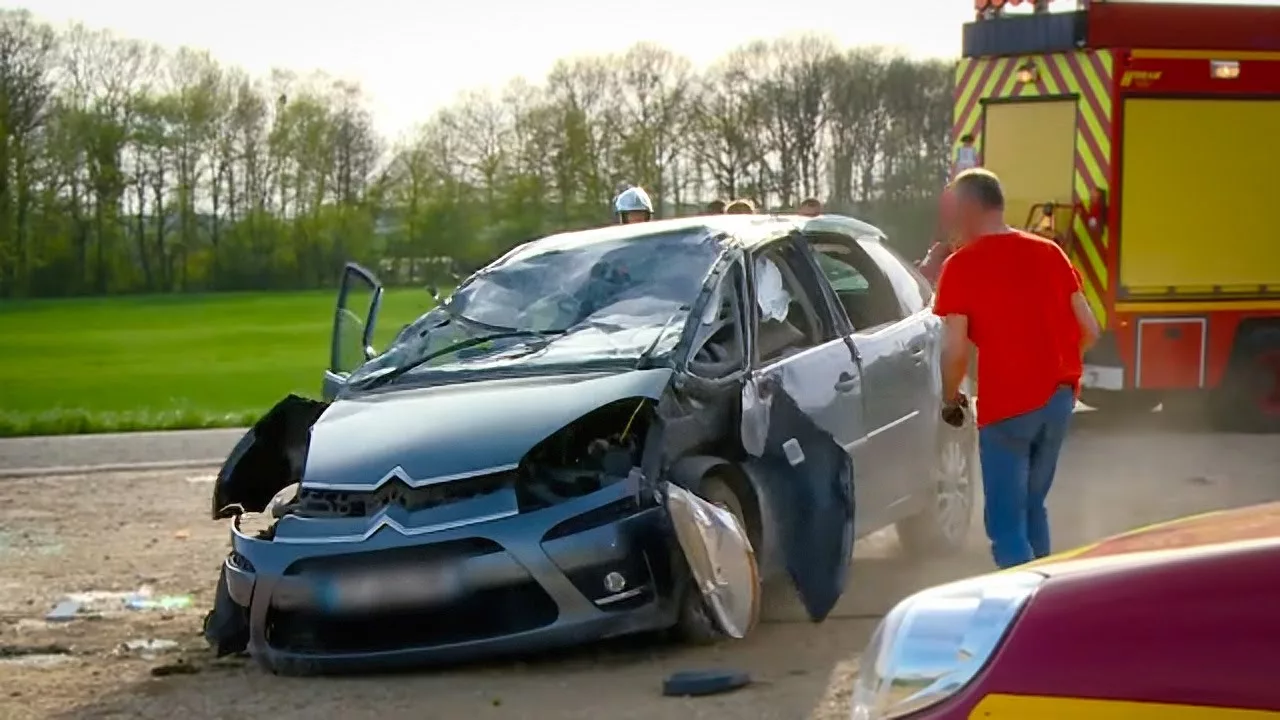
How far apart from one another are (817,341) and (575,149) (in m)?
65.3

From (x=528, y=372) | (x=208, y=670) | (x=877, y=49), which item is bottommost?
(x=208, y=670)

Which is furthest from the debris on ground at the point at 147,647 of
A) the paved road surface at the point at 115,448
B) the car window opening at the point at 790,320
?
the paved road surface at the point at 115,448

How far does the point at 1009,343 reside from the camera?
23.1 ft

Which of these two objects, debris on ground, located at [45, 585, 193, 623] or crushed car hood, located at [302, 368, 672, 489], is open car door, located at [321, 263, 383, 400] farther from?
crushed car hood, located at [302, 368, 672, 489]

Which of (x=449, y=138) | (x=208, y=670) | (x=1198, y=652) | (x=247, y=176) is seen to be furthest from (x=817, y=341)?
(x=247, y=176)

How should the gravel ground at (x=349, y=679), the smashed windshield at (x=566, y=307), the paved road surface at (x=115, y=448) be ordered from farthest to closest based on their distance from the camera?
1. the paved road surface at (x=115, y=448)
2. the smashed windshield at (x=566, y=307)
3. the gravel ground at (x=349, y=679)

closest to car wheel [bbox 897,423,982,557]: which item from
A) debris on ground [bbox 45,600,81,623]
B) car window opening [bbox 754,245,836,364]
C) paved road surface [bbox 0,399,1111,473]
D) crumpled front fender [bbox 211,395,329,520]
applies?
car window opening [bbox 754,245,836,364]

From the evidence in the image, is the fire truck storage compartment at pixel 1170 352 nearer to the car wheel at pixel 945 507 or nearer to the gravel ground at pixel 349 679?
the gravel ground at pixel 349 679

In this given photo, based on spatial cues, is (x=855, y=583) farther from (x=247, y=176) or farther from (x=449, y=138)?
(x=247, y=176)

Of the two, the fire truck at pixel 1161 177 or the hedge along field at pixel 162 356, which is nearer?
the fire truck at pixel 1161 177

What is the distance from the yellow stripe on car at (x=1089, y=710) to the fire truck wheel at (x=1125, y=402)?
13.7 meters

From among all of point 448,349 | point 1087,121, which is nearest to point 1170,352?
point 1087,121

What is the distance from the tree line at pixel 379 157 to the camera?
66750mm

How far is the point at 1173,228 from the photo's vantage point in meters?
14.0
